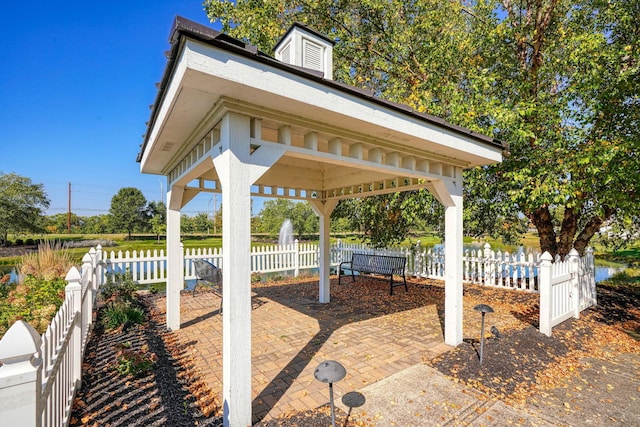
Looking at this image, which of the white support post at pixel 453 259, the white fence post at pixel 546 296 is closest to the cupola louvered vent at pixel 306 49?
the white support post at pixel 453 259

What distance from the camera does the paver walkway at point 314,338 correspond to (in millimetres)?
3086

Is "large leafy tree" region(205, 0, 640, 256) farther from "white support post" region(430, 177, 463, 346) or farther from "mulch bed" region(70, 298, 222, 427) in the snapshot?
"mulch bed" region(70, 298, 222, 427)

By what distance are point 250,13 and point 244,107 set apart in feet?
24.0

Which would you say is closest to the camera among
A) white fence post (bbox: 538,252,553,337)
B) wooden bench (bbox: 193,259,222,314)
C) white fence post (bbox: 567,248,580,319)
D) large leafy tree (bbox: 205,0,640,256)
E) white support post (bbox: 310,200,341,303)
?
white fence post (bbox: 538,252,553,337)

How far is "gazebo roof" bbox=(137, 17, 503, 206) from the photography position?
6.28ft

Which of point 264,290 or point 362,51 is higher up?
point 362,51

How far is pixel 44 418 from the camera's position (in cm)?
174

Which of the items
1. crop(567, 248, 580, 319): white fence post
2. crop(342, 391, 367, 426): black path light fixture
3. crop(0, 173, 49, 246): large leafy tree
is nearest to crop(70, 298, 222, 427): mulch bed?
crop(342, 391, 367, 426): black path light fixture

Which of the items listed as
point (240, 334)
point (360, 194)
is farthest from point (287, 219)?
point (240, 334)

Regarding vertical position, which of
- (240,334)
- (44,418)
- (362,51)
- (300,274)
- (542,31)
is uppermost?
(362,51)

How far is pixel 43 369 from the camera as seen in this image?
184 cm

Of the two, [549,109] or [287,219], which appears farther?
[287,219]

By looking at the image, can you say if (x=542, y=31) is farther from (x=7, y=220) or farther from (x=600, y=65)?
(x=7, y=220)

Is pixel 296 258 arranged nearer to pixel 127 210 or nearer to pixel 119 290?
pixel 119 290
